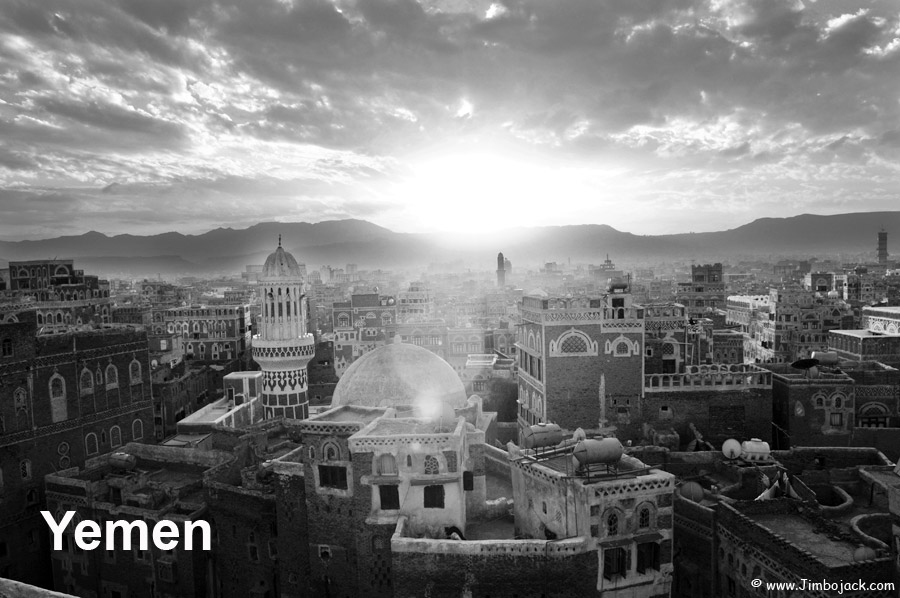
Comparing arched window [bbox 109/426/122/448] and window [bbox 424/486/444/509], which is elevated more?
window [bbox 424/486/444/509]

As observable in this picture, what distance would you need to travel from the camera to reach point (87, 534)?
28609 millimetres

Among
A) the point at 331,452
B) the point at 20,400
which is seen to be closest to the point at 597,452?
the point at 331,452

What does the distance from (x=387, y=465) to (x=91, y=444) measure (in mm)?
22571

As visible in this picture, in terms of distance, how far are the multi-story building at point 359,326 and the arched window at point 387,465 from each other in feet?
126

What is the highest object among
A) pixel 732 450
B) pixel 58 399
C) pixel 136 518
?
pixel 58 399

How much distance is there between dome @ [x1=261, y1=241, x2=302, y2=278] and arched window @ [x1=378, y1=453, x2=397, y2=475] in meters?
21.2

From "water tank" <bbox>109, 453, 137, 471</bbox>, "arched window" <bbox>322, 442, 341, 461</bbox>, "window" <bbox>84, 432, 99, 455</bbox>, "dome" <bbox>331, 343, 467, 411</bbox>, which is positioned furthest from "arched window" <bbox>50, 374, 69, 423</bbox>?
"arched window" <bbox>322, 442, 341, 461</bbox>

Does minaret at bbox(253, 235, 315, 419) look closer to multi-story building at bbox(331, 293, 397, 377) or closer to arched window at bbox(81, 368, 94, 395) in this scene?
arched window at bbox(81, 368, 94, 395)

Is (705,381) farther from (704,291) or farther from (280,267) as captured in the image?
(704,291)

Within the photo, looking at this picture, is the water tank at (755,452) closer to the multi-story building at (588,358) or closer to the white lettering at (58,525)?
the multi-story building at (588,358)

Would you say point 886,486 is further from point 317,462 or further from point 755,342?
point 755,342

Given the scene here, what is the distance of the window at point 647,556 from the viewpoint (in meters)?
18.6

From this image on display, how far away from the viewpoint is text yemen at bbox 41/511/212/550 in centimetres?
2628

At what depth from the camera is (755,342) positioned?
80.5 m
